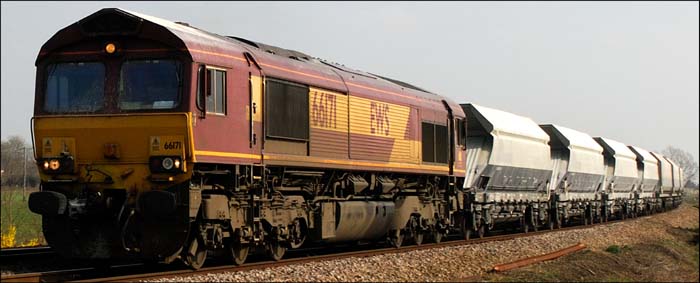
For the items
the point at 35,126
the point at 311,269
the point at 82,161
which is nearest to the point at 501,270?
the point at 311,269

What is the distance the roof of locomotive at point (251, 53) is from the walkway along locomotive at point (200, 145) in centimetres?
3

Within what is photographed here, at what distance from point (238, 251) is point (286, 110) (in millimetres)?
2932

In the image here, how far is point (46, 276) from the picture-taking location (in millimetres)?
12523

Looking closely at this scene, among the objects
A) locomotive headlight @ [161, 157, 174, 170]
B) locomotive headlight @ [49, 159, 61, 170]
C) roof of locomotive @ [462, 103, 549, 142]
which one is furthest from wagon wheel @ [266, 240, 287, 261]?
roof of locomotive @ [462, 103, 549, 142]

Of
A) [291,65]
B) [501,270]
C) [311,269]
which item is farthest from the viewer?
[291,65]

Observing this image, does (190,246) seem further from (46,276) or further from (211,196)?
(46,276)

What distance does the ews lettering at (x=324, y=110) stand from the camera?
1736 cm

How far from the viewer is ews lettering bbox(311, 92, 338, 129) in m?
17.4

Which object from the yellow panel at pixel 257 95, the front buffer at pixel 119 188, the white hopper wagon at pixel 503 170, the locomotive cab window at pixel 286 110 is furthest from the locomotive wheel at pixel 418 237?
the front buffer at pixel 119 188

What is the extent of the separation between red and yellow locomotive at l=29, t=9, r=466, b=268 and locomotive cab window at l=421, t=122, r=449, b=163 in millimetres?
5901

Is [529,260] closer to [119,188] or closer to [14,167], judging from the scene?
[119,188]

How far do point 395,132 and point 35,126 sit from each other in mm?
9286

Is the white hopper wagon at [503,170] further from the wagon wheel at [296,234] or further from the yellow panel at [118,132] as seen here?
the yellow panel at [118,132]

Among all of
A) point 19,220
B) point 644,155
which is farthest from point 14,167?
point 644,155
